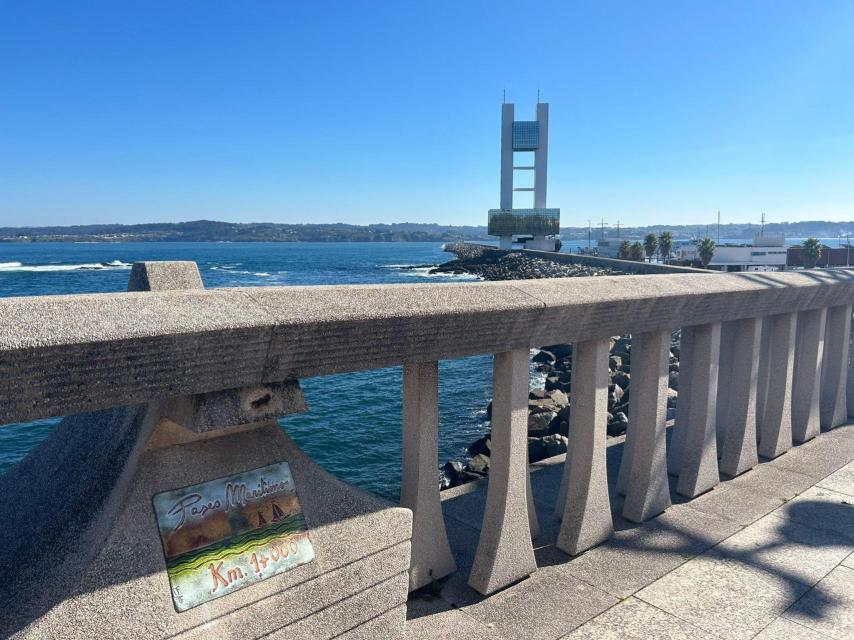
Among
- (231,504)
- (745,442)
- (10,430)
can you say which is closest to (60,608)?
(231,504)

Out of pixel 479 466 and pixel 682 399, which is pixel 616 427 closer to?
pixel 479 466

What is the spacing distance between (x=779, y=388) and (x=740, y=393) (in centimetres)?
128

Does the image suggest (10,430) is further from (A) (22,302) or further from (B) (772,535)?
(B) (772,535)

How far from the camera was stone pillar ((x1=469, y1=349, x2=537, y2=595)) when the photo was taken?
5.97 meters

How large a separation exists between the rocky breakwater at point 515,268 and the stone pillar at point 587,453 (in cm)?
3573

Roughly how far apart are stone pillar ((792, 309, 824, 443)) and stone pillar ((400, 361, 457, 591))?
7.49 metres

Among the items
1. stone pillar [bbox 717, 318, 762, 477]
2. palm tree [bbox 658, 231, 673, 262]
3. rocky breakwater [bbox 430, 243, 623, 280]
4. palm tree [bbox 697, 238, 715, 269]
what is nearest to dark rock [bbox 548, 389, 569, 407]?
stone pillar [bbox 717, 318, 762, 477]

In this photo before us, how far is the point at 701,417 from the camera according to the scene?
331 inches

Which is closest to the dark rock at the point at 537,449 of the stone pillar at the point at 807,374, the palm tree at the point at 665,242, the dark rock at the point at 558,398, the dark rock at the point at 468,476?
the dark rock at the point at 468,476

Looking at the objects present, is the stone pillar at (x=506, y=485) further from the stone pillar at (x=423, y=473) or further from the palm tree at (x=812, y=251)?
the palm tree at (x=812, y=251)

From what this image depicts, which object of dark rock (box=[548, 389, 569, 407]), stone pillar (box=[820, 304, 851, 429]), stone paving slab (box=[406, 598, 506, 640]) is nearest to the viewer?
stone paving slab (box=[406, 598, 506, 640])

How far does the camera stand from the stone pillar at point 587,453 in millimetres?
6676

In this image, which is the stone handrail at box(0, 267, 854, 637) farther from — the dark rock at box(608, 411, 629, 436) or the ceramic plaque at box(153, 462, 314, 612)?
the dark rock at box(608, 411, 629, 436)

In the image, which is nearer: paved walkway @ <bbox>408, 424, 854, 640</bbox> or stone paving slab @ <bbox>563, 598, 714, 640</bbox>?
stone paving slab @ <bbox>563, 598, 714, 640</bbox>
